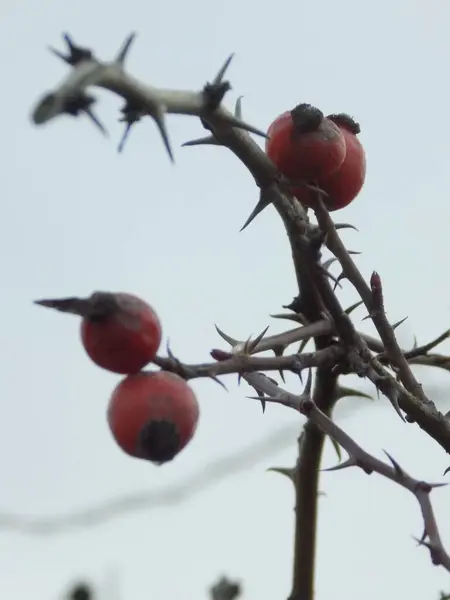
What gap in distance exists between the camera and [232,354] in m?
1.68

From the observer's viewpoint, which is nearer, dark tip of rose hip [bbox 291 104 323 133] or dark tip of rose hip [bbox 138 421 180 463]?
dark tip of rose hip [bbox 138 421 180 463]

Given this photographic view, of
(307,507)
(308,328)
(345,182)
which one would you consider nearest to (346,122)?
(345,182)

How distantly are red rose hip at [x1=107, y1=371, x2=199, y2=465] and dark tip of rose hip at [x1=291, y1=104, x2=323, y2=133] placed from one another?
1.88 ft

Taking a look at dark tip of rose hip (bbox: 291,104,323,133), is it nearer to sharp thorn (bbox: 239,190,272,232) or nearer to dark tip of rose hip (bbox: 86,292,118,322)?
sharp thorn (bbox: 239,190,272,232)

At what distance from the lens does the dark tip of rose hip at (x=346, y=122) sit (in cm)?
219

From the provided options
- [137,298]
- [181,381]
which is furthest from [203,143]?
[181,381]

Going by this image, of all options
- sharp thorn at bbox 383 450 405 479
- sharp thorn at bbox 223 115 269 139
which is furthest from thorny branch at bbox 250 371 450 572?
sharp thorn at bbox 223 115 269 139

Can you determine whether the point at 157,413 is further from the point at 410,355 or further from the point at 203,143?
the point at 410,355

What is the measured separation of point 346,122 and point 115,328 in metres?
0.89

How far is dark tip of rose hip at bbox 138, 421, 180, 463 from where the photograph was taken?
1.58 metres

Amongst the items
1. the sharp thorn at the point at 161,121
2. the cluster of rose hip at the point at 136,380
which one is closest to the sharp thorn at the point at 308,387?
the cluster of rose hip at the point at 136,380

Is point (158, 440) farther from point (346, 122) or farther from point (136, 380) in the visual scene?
point (346, 122)

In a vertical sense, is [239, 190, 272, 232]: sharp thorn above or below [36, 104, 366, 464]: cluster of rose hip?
above

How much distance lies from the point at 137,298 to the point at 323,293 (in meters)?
0.34
